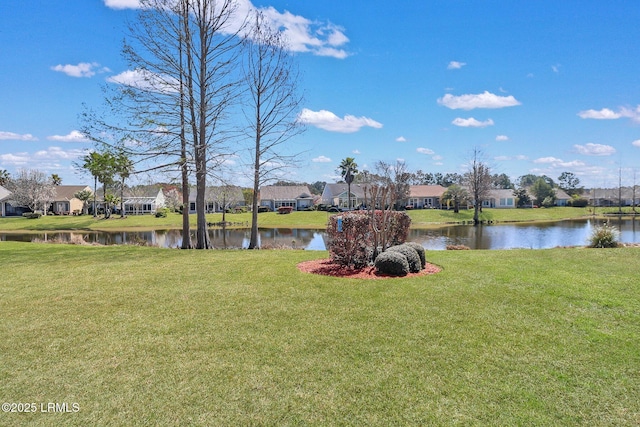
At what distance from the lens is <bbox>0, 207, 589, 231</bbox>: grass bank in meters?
43.6

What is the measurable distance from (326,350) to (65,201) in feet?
240

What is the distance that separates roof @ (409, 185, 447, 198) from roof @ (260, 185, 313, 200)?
2046cm

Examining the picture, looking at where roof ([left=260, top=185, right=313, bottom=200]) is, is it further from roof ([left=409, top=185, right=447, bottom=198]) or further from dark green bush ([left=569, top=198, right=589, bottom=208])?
dark green bush ([left=569, top=198, right=589, bottom=208])

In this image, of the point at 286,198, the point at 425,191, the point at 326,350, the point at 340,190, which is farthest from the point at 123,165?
the point at 425,191

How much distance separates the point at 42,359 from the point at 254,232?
47.6 ft

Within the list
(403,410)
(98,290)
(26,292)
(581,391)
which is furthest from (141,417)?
(26,292)

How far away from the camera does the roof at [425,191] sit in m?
72.1

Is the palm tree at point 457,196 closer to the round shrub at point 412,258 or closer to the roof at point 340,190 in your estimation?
the roof at point 340,190

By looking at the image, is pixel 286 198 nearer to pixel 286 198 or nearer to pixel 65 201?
pixel 286 198

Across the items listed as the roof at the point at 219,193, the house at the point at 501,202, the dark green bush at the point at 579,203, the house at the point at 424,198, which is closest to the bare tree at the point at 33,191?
the roof at the point at 219,193

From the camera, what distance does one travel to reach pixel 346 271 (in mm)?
9883

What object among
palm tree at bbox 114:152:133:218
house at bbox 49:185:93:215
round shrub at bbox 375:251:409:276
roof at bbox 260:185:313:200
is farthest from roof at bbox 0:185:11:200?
round shrub at bbox 375:251:409:276

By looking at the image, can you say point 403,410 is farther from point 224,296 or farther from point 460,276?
point 460,276

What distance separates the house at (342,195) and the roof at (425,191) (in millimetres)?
10257
